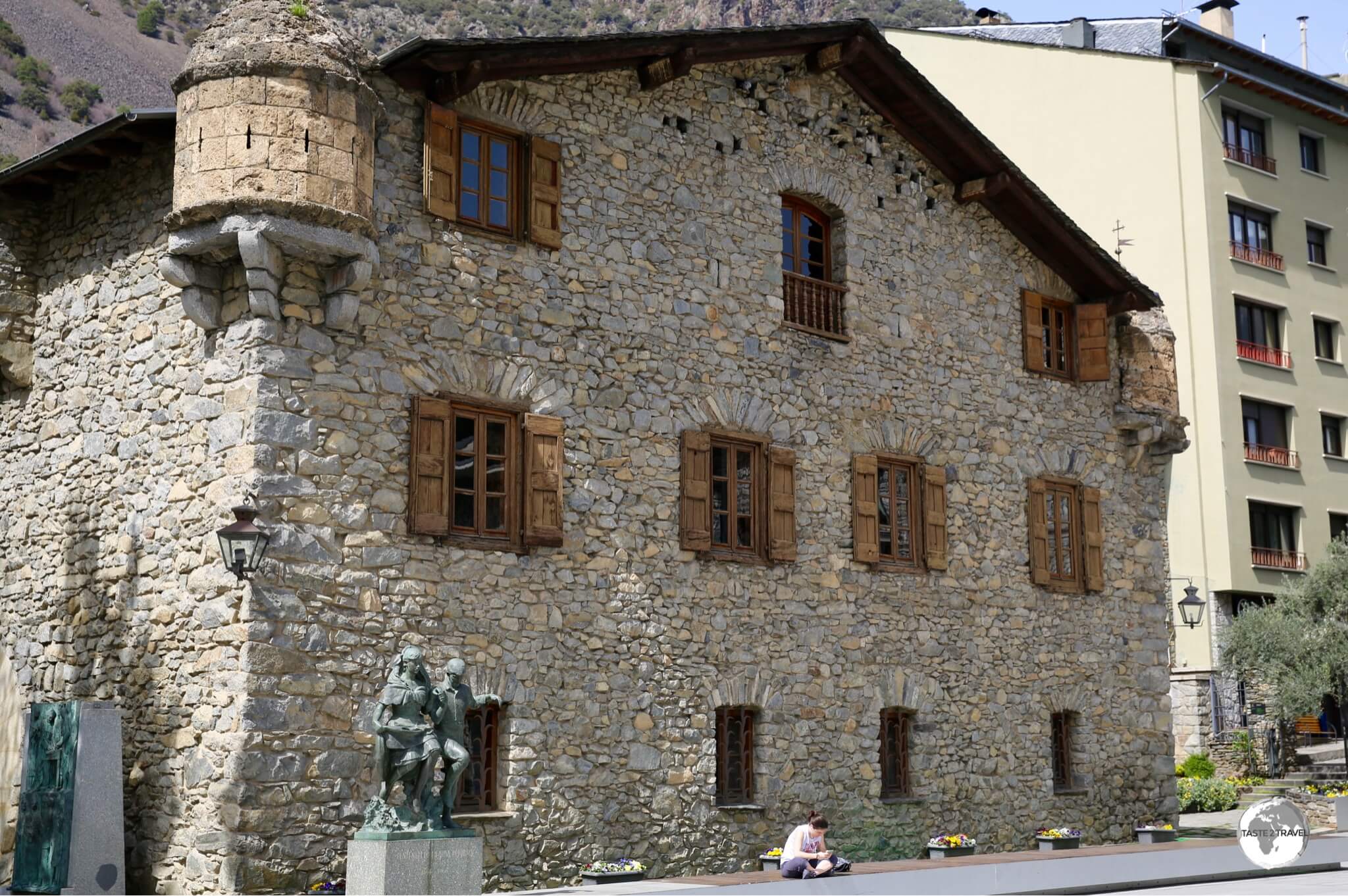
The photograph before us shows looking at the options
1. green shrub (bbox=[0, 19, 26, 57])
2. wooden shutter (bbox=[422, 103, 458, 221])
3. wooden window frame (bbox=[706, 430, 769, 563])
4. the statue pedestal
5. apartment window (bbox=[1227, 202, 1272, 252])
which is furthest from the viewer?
green shrub (bbox=[0, 19, 26, 57])

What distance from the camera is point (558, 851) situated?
550 inches

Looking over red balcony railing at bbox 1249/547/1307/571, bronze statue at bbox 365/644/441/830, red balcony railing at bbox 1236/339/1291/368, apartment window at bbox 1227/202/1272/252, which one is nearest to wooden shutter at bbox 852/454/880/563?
bronze statue at bbox 365/644/441/830

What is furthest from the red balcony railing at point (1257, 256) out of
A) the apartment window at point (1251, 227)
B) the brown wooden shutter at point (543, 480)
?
the brown wooden shutter at point (543, 480)

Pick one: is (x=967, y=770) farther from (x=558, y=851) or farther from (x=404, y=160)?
(x=404, y=160)

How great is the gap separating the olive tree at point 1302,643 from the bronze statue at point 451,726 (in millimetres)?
21863

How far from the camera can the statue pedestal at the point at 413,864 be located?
11.3 meters

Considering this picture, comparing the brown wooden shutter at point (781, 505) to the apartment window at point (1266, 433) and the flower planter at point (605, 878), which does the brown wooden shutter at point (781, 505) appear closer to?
the flower planter at point (605, 878)

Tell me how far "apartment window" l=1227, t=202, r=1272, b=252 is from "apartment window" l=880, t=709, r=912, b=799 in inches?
858

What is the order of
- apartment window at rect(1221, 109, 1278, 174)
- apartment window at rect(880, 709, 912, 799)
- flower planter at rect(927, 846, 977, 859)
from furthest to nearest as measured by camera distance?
apartment window at rect(1221, 109, 1278, 174) → apartment window at rect(880, 709, 912, 799) → flower planter at rect(927, 846, 977, 859)

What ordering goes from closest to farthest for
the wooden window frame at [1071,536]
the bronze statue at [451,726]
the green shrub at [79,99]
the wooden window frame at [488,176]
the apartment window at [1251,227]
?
the bronze statue at [451,726] < the wooden window frame at [488,176] < the wooden window frame at [1071,536] < the apartment window at [1251,227] < the green shrub at [79,99]

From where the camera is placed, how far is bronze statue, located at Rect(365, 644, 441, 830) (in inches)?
455

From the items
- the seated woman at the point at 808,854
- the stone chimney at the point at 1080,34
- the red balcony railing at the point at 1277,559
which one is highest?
the stone chimney at the point at 1080,34

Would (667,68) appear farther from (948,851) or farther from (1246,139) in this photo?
(1246,139)

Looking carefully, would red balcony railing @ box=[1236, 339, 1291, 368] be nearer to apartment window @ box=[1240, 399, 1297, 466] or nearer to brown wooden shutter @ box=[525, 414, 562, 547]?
apartment window @ box=[1240, 399, 1297, 466]
